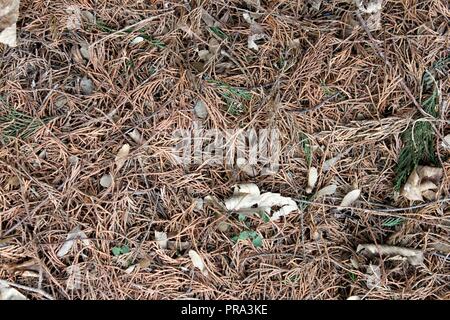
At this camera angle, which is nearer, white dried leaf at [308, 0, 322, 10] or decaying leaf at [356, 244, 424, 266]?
decaying leaf at [356, 244, 424, 266]

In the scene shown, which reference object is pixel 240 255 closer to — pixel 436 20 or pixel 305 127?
pixel 305 127

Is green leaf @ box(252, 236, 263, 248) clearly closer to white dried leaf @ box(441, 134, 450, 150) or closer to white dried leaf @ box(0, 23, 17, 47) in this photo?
white dried leaf @ box(441, 134, 450, 150)

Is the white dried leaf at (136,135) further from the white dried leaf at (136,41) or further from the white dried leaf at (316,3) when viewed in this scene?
the white dried leaf at (316,3)

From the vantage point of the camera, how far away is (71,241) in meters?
2.04

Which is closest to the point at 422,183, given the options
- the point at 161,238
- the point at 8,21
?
the point at 161,238

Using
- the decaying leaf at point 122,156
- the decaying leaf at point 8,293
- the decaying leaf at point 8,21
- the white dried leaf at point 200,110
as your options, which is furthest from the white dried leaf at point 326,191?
the decaying leaf at point 8,21

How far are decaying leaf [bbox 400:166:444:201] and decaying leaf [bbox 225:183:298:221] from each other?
0.50 m

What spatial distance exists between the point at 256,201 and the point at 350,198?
42cm

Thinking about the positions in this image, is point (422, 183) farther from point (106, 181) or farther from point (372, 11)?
point (106, 181)

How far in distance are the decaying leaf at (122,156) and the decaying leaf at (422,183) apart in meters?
1.24

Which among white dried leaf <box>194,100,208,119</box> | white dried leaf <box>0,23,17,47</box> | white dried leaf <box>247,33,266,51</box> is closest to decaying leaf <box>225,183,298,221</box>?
white dried leaf <box>194,100,208,119</box>

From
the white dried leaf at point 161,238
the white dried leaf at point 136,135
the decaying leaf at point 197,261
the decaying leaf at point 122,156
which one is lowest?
the decaying leaf at point 197,261

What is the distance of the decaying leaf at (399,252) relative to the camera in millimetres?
2018

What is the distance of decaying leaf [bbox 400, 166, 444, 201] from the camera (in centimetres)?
202
